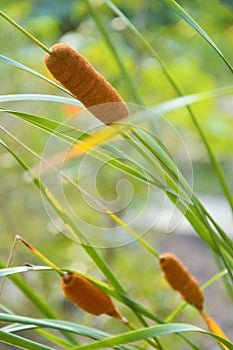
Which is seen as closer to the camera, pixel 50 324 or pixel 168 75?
pixel 50 324

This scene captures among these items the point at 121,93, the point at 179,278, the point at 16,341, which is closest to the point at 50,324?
the point at 16,341

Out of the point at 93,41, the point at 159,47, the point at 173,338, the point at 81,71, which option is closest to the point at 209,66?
the point at 159,47

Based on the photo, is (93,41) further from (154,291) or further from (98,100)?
(98,100)

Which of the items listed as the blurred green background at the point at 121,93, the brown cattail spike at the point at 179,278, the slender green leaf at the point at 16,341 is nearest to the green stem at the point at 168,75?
the brown cattail spike at the point at 179,278

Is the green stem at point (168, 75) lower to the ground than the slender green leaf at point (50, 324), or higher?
higher

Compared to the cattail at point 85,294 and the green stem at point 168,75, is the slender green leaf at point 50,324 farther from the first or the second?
the green stem at point 168,75

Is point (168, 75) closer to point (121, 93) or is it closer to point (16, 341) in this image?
point (16, 341)
